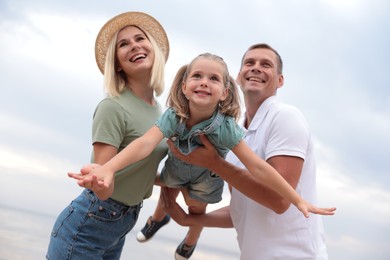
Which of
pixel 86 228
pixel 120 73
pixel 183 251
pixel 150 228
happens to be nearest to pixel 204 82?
pixel 120 73

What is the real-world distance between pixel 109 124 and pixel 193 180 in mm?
881

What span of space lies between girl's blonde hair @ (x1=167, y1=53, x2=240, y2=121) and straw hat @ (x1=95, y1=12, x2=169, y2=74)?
579 millimetres

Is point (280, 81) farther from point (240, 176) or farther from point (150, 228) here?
point (150, 228)

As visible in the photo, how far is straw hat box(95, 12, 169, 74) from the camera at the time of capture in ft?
12.0

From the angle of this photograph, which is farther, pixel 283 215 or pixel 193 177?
pixel 193 177

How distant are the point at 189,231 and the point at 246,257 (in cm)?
109

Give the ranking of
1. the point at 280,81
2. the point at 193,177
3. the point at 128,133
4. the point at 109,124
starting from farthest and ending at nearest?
the point at 280,81 < the point at 193,177 < the point at 128,133 < the point at 109,124

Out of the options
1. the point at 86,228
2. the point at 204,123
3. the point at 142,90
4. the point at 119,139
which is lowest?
the point at 86,228

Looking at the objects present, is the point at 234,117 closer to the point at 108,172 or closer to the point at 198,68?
the point at 198,68

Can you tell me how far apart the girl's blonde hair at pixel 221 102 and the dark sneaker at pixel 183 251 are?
1.74 metres

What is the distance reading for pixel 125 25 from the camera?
12.0 ft

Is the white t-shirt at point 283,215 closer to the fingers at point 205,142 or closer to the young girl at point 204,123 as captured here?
the young girl at point 204,123

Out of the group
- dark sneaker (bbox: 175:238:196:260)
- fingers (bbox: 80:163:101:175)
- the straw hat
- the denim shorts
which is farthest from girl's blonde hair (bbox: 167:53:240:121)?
dark sneaker (bbox: 175:238:196:260)

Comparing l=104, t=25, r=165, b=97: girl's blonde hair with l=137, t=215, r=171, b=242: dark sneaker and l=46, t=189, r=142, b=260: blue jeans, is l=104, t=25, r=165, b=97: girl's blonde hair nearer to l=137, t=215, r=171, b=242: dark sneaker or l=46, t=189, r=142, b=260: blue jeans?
l=46, t=189, r=142, b=260: blue jeans
